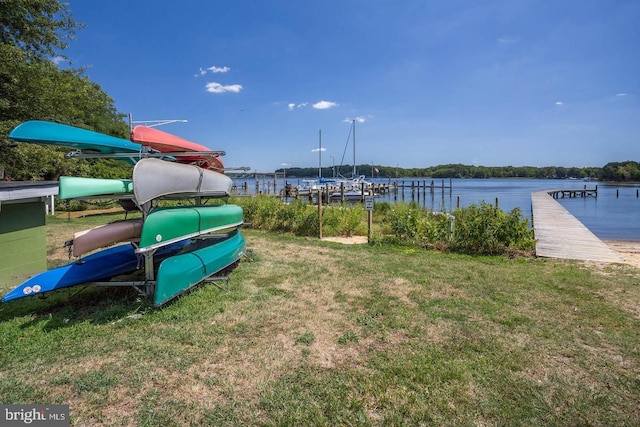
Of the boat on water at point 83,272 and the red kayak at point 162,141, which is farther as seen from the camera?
the red kayak at point 162,141

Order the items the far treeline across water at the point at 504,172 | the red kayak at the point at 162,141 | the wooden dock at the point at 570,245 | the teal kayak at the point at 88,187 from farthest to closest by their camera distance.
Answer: the far treeline across water at the point at 504,172
the wooden dock at the point at 570,245
the red kayak at the point at 162,141
the teal kayak at the point at 88,187

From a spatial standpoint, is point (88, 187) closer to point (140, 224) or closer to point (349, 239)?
point (140, 224)

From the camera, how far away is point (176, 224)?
4.67 meters

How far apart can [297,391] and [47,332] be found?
3.11m

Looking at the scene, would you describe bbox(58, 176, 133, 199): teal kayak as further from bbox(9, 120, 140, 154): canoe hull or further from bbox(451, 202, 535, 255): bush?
bbox(451, 202, 535, 255): bush

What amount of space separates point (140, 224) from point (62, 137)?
57.4 inches

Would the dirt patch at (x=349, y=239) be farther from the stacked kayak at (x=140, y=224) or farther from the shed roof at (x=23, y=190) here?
the shed roof at (x=23, y=190)

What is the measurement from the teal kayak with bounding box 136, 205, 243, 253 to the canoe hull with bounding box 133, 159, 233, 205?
0.27 meters

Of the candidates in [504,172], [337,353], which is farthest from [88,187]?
[504,172]

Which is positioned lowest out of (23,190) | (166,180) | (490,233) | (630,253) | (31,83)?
(630,253)

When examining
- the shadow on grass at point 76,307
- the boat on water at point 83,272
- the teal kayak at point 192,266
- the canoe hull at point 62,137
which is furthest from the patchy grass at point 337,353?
the canoe hull at point 62,137

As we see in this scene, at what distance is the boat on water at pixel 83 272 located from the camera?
405cm

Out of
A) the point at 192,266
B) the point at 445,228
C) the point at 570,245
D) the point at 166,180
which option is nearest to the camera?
the point at 166,180

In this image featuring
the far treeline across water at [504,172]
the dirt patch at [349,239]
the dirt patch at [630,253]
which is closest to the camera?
the dirt patch at [630,253]
